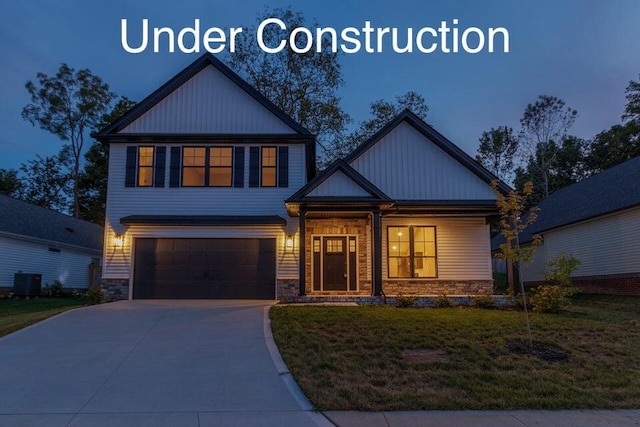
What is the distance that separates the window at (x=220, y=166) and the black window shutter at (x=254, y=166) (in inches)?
26.6

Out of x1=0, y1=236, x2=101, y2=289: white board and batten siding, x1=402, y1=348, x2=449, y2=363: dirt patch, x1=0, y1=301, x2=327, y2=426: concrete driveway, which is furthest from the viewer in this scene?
x1=0, y1=236, x2=101, y2=289: white board and batten siding

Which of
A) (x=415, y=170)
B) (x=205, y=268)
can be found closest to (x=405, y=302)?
(x=415, y=170)

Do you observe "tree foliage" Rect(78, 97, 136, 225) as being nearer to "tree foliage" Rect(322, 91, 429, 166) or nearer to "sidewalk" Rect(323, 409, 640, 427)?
"tree foliage" Rect(322, 91, 429, 166)

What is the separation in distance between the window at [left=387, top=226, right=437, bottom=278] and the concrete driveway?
21.5 ft

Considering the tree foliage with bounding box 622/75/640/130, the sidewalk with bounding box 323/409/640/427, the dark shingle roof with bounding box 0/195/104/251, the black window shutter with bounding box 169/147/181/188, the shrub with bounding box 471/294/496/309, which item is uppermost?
the tree foliage with bounding box 622/75/640/130

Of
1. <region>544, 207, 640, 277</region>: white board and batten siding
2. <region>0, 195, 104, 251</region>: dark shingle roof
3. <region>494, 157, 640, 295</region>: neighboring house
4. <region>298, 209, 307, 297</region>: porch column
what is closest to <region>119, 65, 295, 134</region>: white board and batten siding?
<region>298, 209, 307, 297</region>: porch column

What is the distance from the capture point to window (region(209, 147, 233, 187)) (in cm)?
1622

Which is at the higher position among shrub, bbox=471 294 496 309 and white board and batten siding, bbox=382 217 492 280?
white board and batten siding, bbox=382 217 492 280

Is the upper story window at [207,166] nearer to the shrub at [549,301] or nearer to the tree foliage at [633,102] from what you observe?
the shrub at [549,301]

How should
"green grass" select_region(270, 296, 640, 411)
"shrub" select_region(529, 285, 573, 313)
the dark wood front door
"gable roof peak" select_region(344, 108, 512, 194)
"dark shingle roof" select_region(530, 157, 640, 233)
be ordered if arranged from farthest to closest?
1. "dark shingle roof" select_region(530, 157, 640, 233)
2. the dark wood front door
3. "gable roof peak" select_region(344, 108, 512, 194)
4. "shrub" select_region(529, 285, 573, 313)
5. "green grass" select_region(270, 296, 640, 411)

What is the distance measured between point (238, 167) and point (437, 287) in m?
7.76

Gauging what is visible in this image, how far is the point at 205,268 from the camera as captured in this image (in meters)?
15.8

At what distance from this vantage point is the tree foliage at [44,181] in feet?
130

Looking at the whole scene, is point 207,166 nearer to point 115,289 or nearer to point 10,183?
point 115,289
